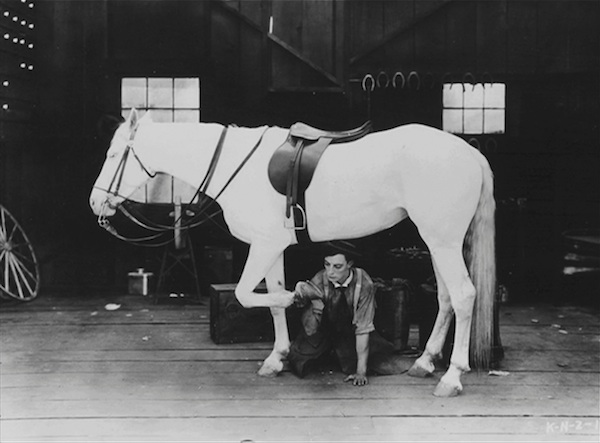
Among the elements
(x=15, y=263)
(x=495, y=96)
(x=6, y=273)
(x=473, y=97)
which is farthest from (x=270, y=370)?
(x=495, y=96)

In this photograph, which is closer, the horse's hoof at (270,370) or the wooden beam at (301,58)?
the horse's hoof at (270,370)

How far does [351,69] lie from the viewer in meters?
7.47

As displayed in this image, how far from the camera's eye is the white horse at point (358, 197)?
4289 millimetres

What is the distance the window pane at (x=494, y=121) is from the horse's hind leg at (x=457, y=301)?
3.79 meters

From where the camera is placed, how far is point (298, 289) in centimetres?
461

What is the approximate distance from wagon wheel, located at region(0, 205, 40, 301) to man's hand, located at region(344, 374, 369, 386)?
3.82 meters

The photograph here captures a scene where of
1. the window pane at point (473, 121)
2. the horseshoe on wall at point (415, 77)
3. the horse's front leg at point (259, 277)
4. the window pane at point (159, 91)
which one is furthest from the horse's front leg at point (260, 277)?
the window pane at point (473, 121)

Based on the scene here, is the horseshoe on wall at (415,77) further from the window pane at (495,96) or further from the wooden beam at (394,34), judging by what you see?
the window pane at (495,96)

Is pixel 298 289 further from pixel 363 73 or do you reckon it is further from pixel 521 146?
pixel 521 146

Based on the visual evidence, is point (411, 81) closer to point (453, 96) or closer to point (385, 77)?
point (385, 77)

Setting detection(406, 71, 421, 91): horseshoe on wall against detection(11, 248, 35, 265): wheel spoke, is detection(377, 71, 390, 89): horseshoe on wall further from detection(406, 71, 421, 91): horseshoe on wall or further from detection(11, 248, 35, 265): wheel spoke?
detection(11, 248, 35, 265): wheel spoke

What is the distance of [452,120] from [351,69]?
49.1 inches

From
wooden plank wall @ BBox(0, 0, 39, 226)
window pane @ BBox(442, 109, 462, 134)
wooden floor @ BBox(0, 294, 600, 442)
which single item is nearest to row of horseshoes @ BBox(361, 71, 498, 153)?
window pane @ BBox(442, 109, 462, 134)


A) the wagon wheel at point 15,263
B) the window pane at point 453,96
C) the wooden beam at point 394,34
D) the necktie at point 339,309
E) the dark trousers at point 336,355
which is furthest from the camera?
the window pane at point 453,96
